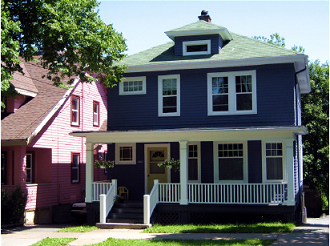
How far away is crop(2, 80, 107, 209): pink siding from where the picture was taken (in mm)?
20869

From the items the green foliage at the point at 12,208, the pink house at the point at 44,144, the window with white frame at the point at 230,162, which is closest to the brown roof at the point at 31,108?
the pink house at the point at 44,144

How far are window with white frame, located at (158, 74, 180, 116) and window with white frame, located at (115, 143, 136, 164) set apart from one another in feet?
7.27

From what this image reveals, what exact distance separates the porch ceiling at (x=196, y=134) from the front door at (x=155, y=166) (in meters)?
2.21

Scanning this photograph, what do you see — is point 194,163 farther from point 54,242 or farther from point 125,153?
point 54,242

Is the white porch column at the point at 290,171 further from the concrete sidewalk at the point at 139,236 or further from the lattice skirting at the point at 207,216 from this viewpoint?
the concrete sidewalk at the point at 139,236

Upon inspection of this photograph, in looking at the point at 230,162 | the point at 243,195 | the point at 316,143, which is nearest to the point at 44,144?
the point at 230,162

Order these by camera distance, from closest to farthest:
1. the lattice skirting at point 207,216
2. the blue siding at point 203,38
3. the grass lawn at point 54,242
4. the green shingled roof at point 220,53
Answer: the grass lawn at point 54,242 → the lattice skirting at point 207,216 → the green shingled roof at point 220,53 → the blue siding at point 203,38

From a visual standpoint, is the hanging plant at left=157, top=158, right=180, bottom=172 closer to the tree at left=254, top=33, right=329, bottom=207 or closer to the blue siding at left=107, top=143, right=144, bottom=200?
the blue siding at left=107, top=143, right=144, bottom=200

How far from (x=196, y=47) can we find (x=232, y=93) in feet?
9.85

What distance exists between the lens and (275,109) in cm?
1872

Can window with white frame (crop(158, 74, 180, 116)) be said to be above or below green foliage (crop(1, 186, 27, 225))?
above

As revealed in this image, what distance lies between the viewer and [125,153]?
21109 millimetres

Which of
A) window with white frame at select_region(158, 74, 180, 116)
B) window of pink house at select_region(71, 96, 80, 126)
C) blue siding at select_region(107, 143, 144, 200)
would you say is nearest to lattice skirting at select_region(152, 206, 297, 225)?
blue siding at select_region(107, 143, 144, 200)

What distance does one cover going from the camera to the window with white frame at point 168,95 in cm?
2008
